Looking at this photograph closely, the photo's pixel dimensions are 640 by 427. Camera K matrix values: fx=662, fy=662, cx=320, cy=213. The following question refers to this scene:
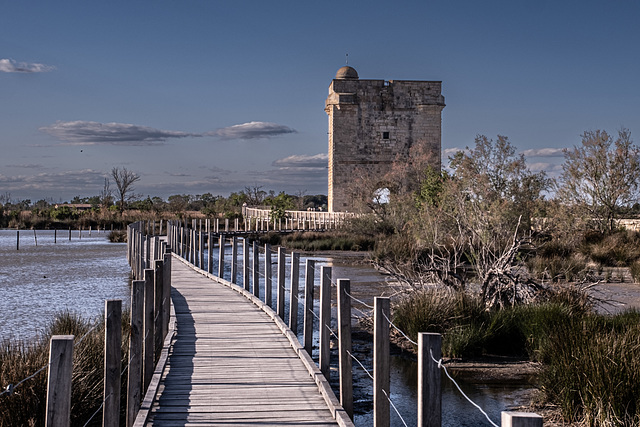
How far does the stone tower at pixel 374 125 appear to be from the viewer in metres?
37.8

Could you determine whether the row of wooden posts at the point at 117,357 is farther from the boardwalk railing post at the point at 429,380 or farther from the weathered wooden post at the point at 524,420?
the weathered wooden post at the point at 524,420

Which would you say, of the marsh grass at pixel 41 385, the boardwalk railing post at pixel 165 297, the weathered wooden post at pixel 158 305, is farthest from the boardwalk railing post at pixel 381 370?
the boardwalk railing post at pixel 165 297

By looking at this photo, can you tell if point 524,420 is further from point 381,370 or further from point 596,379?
point 596,379

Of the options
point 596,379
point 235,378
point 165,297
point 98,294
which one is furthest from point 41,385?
point 98,294

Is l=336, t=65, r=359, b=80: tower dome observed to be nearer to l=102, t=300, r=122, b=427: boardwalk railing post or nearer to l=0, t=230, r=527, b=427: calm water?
l=0, t=230, r=527, b=427: calm water

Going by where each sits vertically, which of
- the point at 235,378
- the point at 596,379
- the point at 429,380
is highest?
the point at 429,380

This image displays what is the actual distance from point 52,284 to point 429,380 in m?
14.9

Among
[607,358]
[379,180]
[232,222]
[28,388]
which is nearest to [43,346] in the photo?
[28,388]

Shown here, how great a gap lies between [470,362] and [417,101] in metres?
31.4

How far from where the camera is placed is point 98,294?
1502 centimetres

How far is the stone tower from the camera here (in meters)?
37.8

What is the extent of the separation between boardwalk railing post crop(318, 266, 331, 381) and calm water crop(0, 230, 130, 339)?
4871mm

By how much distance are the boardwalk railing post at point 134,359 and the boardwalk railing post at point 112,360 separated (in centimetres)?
52

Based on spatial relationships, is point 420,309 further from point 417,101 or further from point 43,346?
point 417,101
